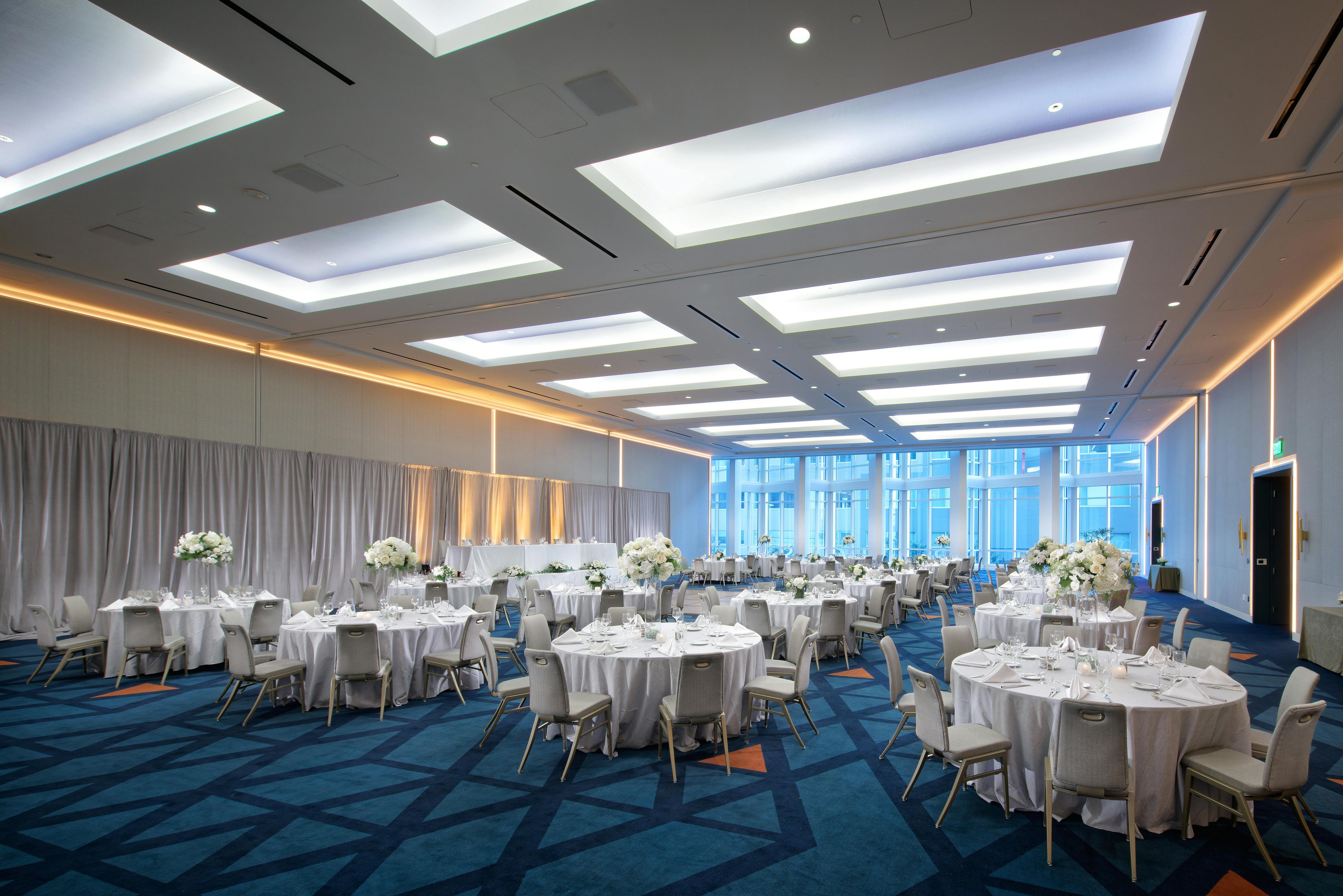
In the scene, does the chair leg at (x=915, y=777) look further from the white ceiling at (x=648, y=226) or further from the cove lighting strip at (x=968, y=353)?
the cove lighting strip at (x=968, y=353)

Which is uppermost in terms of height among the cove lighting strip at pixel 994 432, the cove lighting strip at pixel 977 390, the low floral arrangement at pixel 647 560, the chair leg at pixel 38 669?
the cove lighting strip at pixel 977 390

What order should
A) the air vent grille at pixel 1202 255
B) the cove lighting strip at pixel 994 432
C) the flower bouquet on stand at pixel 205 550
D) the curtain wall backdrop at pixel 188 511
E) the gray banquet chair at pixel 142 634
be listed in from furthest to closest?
the cove lighting strip at pixel 994 432 < the flower bouquet on stand at pixel 205 550 < the curtain wall backdrop at pixel 188 511 < the gray banquet chair at pixel 142 634 < the air vent grille at pixel 1202 255

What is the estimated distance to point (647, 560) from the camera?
24.3 ft

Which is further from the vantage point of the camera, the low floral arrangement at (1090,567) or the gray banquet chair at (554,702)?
the low floral arrangement at (1090,567)

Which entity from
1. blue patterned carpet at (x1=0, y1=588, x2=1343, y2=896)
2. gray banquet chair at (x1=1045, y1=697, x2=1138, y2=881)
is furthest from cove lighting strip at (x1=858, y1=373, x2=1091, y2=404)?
gray banquet chair at (x1=1045, y1=697, x2=1138, y2=881)

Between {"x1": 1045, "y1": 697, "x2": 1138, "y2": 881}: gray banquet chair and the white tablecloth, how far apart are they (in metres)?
11.0

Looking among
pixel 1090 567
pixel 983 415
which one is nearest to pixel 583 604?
pixel 1090 567

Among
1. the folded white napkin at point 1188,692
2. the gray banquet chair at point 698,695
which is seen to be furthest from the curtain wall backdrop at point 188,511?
the folded white napkin at point 1188,692

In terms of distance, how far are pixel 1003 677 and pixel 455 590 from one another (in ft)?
29.8

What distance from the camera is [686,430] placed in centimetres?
2045

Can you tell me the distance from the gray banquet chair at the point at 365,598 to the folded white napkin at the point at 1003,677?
298 inches

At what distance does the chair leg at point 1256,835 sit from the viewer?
3668 mm

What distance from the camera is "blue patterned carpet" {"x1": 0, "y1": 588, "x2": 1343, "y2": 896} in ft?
12.1

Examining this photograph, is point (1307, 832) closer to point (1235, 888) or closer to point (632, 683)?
point (1235, 888)
